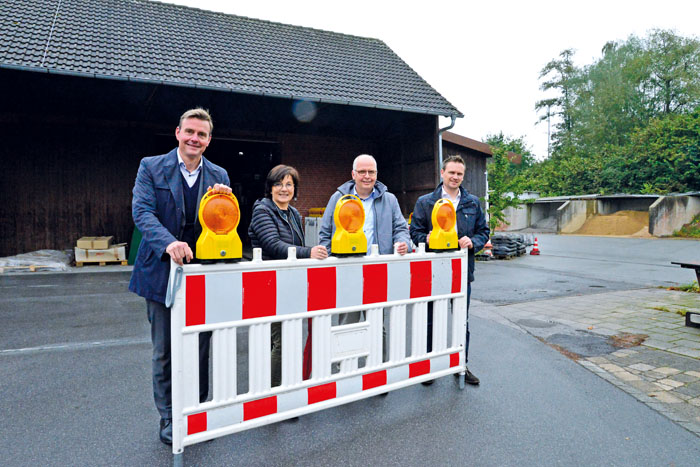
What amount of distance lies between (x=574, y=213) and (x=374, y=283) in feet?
101

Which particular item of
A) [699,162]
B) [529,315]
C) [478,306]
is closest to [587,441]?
[529,315]

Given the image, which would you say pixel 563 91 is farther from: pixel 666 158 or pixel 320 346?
pixel 320 346

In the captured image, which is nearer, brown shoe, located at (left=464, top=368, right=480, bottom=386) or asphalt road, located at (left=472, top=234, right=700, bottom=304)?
brown shoe, located at (left=464, top=368, right=480, bottom=386)

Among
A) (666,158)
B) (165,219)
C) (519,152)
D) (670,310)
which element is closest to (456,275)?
(165,219)

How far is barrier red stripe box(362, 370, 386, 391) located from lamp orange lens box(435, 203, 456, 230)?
1.16 meters

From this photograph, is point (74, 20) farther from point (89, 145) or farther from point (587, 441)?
point (587, 441)

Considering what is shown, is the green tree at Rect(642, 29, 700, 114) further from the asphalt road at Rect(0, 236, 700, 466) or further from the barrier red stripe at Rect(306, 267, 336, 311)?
the barrier red stripe at Rect(306, 267, 336, 311)

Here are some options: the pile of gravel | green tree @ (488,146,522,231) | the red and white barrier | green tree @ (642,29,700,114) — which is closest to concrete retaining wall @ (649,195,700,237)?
the pile of gravel

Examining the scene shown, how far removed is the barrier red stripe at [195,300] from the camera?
2158 mm

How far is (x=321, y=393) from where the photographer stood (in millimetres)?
2666

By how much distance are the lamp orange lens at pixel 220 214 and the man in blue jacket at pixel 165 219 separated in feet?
1.13

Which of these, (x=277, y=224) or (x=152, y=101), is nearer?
(x=277, y=224)

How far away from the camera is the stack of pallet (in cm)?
1086

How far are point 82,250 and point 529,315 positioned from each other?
10.6m
